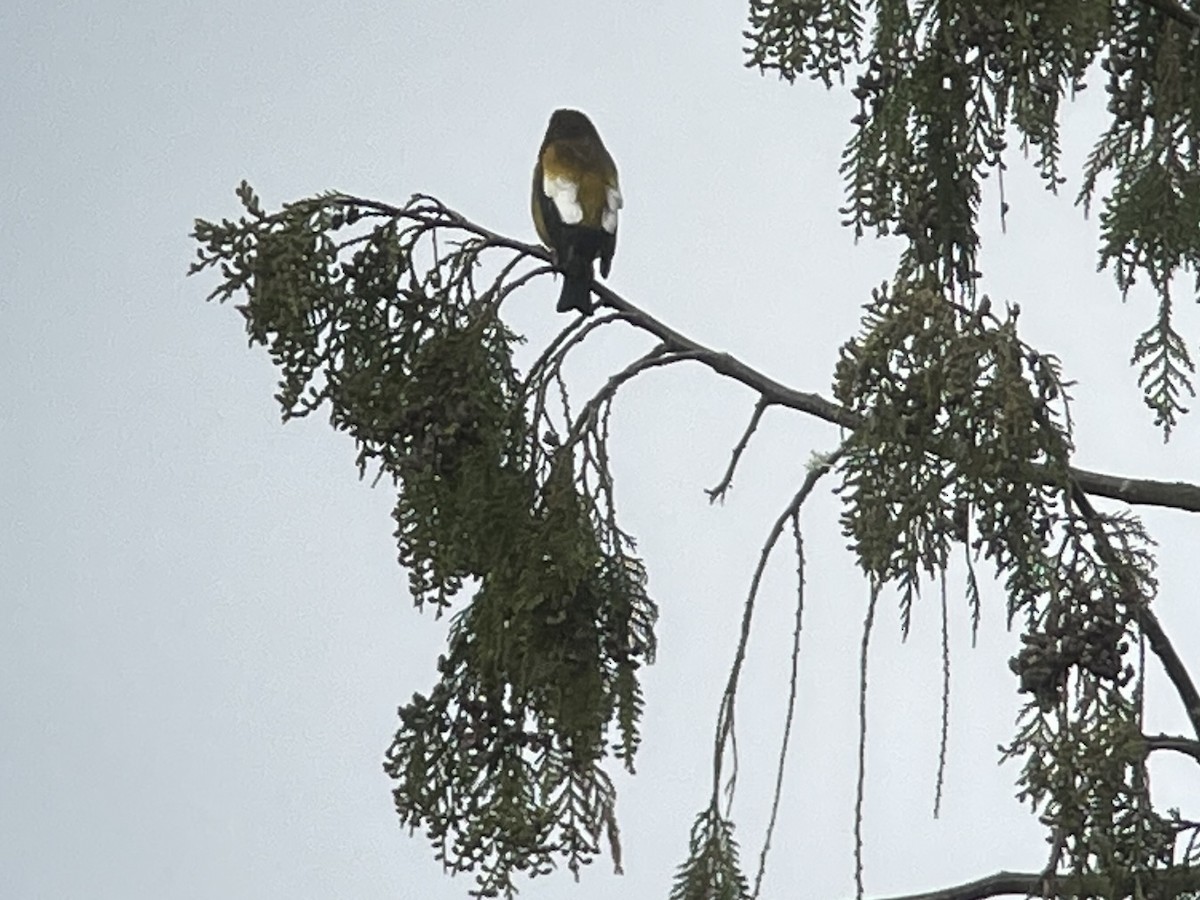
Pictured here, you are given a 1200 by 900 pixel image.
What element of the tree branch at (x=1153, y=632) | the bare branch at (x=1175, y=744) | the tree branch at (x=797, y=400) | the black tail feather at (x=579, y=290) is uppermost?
the black tail feather at (x=579, y=290)

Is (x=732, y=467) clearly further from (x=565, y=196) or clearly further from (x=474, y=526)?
(x=565, y=196)

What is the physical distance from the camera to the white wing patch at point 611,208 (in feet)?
15.0

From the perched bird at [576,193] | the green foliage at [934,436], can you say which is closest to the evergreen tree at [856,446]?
the green foliage at [934,436]

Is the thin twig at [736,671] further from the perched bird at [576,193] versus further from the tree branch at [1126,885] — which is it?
the perched bird at [576,193]

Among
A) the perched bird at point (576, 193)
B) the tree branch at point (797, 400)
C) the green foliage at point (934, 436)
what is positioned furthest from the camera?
the perched bird at point (576, 193)

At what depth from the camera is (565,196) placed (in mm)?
4641

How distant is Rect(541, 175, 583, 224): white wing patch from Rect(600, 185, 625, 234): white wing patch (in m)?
0.05

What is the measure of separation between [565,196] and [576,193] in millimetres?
28

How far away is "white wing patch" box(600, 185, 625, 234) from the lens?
15.0ft

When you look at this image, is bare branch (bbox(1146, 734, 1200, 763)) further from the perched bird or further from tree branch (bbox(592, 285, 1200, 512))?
the perched bird

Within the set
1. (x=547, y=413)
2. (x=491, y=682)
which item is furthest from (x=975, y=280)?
(x=491, y=682)

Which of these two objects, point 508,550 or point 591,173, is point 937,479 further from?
point 591,173

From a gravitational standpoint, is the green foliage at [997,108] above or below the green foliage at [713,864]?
above

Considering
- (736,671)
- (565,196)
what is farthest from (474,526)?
(565,196)
